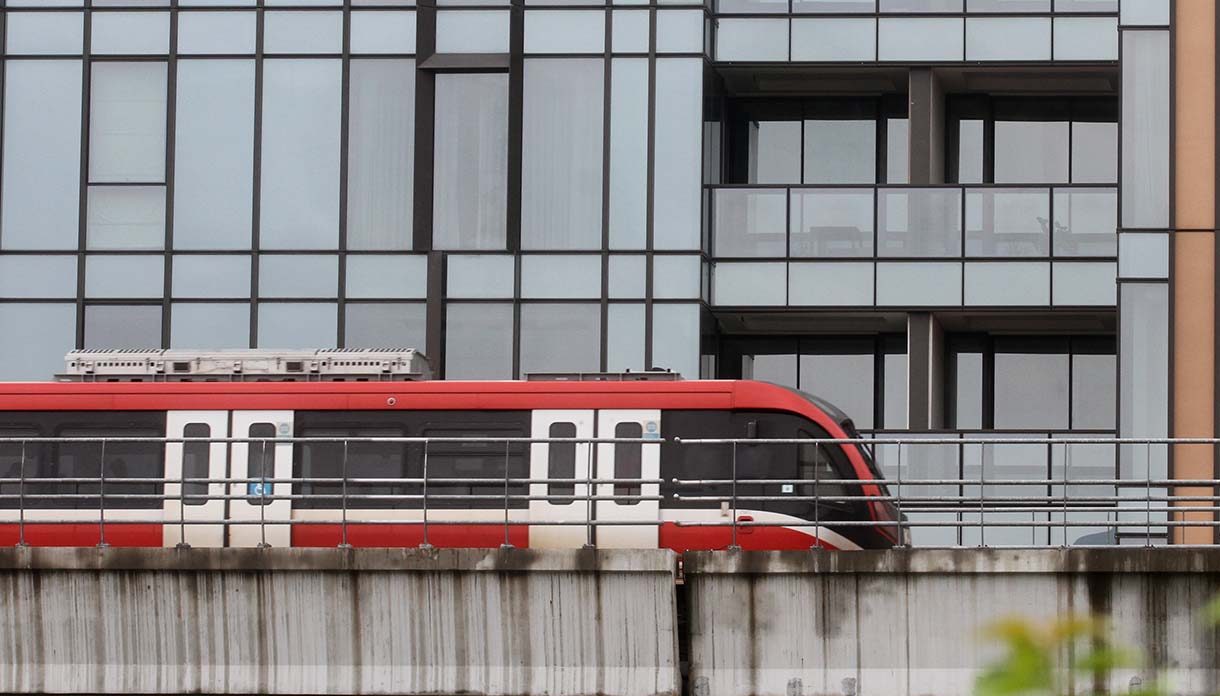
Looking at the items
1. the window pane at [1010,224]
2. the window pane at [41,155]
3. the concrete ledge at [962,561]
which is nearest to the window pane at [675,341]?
the window pane at [1010,224]

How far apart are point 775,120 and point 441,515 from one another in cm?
1495

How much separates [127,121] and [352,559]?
15.4 metres

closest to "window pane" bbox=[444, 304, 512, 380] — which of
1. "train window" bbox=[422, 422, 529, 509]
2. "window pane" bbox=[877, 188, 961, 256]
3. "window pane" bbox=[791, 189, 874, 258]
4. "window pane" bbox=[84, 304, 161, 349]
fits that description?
"window pane" bbox=[84, 304, 161, 349]

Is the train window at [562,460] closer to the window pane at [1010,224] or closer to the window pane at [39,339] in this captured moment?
the window pane at [1010,224]

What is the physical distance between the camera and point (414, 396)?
659 inches

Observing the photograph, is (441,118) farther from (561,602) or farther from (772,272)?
(561,602)

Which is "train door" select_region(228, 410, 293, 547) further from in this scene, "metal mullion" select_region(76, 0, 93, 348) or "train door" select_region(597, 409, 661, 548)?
"metal mullion" select_region(76, 0, 93, 348)

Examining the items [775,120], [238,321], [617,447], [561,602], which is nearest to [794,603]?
[561,602]

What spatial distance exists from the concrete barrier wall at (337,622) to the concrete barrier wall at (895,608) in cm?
42

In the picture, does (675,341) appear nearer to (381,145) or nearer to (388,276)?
(388,276)

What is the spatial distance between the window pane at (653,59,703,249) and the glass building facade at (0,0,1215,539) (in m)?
0.04

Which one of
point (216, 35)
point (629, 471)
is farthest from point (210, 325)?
point (629, 471)

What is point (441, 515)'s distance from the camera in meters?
16.1

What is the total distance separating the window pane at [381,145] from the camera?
26.5 m
